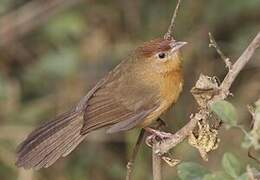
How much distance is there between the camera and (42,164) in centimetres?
405

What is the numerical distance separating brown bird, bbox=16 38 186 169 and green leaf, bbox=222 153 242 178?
163 cm

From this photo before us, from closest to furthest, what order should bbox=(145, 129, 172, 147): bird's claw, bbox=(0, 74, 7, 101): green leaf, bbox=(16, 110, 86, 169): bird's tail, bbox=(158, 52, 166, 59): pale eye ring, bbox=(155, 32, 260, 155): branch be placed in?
bbox=(155, 32, 260, 155): branch → bbox=(145, 129, 172, 147): bird's claw → bbox=(16, 110, 86, 169): bird's tail → bbox=(158, 52, 166, 59): pale eye ring → bbox=(0, 74, 7, 101): green leaf

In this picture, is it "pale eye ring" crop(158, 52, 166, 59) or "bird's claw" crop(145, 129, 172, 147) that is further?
"pale eye ring" crop(158, 52, 166, 59)

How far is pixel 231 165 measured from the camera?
7.81 ft

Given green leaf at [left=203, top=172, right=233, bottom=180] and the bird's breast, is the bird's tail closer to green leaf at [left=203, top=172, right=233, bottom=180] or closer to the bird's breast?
the bird's breast

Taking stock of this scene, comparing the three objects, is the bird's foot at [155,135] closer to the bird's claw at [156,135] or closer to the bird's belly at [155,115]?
the bird's claw at [156,135]

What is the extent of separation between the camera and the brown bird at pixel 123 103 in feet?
13.5

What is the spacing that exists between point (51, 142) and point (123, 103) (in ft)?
1.60

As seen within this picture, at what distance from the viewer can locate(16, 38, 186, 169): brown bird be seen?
410 centimetres

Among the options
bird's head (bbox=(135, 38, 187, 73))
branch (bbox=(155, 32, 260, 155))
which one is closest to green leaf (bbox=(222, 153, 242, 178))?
branch (bbox=(155, 32, 260, 155))

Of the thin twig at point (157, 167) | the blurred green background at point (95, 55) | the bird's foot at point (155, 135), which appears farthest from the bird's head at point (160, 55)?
the blurred green background at point (95, 55)

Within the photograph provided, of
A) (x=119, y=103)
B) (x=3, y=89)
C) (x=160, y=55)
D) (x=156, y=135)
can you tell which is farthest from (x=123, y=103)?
(x=3, y=89)

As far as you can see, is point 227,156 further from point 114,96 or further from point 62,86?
point 62,86

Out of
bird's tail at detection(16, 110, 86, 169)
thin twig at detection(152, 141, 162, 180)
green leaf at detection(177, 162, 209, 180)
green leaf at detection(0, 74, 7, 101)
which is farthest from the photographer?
green leaf at detection(0, 74, 7, 101)
